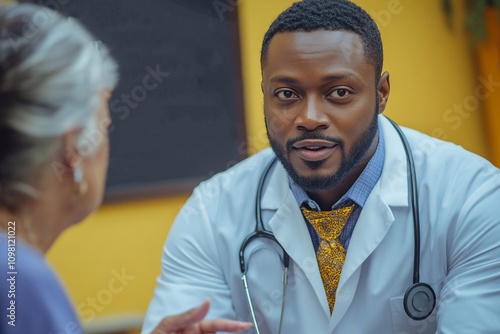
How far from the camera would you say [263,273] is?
1.42 meters

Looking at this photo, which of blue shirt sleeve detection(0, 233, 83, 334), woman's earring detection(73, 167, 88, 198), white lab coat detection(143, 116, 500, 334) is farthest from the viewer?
white lab coat detection(143, 116, 500, 334)

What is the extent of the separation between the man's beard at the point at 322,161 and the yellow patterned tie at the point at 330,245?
7 centimetres

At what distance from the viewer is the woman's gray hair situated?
0.78 meters

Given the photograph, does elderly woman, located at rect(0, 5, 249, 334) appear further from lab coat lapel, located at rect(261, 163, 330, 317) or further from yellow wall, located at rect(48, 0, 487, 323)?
yellow wall, located at rect(48, 0, 487, 323)

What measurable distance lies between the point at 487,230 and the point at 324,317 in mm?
348

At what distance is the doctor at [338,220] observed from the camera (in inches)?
51.5

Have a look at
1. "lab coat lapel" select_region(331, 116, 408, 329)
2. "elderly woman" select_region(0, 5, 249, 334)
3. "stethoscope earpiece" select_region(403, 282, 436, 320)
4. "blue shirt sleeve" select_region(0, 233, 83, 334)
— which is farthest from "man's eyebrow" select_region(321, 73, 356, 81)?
"blue shirt sleeve" select_region(0, 233, 83, 334)

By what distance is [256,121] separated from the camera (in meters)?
2.29

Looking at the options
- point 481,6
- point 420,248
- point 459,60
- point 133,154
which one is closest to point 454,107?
point 459,60

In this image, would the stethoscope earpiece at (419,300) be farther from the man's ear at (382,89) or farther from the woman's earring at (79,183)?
the woman's earring at (79,183)

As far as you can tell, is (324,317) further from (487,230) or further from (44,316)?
(44,316)

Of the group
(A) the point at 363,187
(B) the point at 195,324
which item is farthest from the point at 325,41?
(B) the point at 195,324

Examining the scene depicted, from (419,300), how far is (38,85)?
80 cm

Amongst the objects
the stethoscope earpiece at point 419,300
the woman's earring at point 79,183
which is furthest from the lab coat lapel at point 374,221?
the woman's earring at point 79,183
